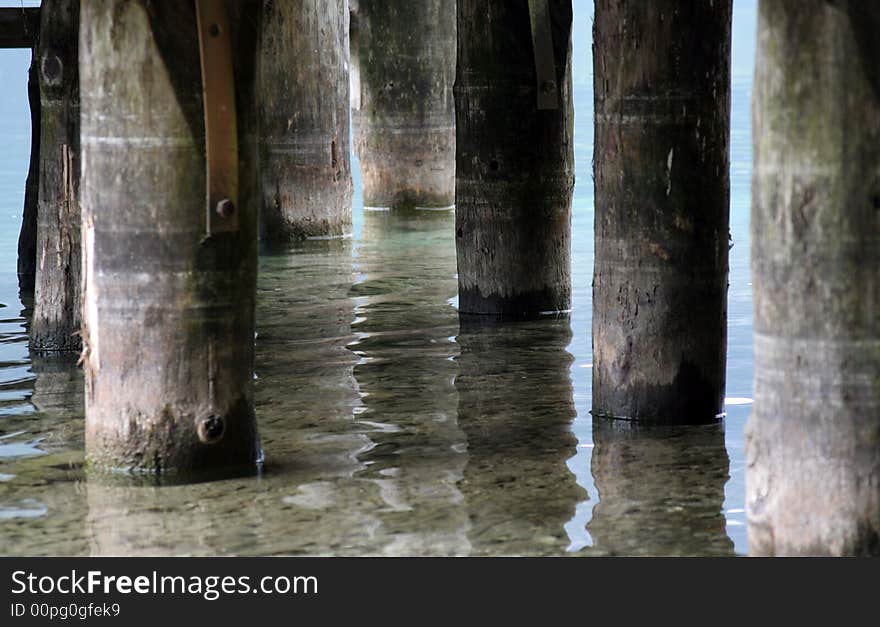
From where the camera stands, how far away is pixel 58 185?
10.1 m

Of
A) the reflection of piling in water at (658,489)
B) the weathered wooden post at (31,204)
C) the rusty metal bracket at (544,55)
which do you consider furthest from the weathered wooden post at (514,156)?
the reflection of piling in water at (658,489)

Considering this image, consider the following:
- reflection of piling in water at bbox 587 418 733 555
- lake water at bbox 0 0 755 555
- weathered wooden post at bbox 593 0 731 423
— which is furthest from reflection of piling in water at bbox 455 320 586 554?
weathered wooden post at bbox 593 0 731 423

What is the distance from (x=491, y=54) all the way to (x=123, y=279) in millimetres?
4433

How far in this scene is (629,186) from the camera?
27.2 feet

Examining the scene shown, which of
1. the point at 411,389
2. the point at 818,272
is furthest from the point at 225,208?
the point at 411,389

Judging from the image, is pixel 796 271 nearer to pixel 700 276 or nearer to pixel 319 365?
pixel 700 276

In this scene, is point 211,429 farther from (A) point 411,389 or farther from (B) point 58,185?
(B) point 58,185

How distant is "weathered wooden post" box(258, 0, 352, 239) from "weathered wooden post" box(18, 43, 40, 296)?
261 centimetres

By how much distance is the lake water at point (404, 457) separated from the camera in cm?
666

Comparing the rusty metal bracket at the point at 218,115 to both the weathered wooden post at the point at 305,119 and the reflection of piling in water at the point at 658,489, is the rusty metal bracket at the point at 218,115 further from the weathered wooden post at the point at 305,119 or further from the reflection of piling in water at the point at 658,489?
the weathered wooden post at the point at 305,119

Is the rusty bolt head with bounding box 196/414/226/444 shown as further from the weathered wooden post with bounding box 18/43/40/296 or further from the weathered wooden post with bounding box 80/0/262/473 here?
the weathered wooden post with bounding box 18/43/40/296

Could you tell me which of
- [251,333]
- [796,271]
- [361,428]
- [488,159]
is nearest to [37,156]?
[488,159]

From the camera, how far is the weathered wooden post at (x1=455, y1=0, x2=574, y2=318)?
35.8 feet

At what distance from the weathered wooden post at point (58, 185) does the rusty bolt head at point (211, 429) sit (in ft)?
9.46
